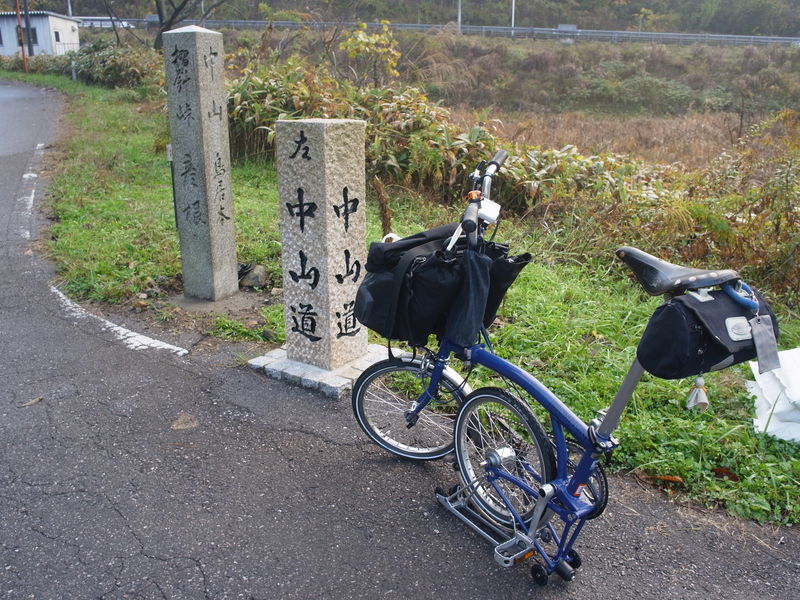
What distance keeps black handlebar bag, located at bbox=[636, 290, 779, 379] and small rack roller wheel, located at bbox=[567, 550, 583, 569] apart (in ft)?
3.31

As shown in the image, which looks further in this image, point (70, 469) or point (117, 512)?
point (70, 469)

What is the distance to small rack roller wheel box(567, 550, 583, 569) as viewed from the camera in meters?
2.82

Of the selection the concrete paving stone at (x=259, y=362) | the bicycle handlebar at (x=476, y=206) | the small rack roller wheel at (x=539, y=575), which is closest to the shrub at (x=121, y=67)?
the concrete paving stone at (x=259, y=362)

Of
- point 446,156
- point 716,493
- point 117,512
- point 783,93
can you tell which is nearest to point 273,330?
point 117,512

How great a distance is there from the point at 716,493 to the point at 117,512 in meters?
3.02

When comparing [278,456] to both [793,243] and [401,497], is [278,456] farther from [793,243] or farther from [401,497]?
[793,243]

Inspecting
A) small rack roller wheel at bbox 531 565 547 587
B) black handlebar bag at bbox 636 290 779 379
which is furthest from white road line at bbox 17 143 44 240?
black handlebar bag at bbox 636 290 779 379

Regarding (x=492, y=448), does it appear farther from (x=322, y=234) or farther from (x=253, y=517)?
(x=322, y=234)

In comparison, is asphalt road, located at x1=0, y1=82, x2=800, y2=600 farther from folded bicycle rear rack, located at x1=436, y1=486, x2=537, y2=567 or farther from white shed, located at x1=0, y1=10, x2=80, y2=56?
white shed, located at x1=0, y1=10, x2=80, y2=56

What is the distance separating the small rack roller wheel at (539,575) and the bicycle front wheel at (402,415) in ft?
2.92

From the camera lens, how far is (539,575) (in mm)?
2773

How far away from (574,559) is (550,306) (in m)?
2.86

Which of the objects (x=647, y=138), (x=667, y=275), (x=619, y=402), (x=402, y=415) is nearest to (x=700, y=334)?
(x=667, y=275)

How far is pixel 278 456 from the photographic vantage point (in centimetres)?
372
